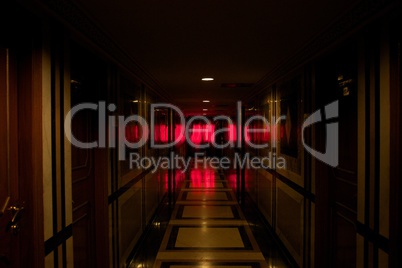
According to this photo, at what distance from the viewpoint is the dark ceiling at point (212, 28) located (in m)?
1.94

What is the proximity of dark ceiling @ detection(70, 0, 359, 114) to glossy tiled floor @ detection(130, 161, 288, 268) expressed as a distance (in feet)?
7.59

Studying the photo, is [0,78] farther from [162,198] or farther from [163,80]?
[162,198]

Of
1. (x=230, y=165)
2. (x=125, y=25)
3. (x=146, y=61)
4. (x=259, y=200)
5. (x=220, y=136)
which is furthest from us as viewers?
(x=220, y=136)

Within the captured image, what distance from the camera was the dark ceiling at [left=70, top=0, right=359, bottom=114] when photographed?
1937 mm

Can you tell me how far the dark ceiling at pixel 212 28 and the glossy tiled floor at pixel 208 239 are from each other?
2314 mm

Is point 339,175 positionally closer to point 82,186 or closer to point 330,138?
point 330,138

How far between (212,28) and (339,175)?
62.7 inches

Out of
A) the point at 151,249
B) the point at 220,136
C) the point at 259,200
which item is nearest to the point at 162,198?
the point at 259,200

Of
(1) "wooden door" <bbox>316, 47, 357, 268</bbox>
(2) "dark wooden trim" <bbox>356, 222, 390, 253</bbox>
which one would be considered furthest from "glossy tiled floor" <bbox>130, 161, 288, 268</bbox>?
(2) "dark wooden trim" <bbox>356, 222, 390, 253</bbox>

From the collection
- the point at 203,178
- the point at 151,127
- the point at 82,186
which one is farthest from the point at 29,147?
the point at 203,178

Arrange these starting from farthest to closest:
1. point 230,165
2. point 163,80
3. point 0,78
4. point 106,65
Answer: point 230,165 → point 163,80 → point 106,65 → point 0,78

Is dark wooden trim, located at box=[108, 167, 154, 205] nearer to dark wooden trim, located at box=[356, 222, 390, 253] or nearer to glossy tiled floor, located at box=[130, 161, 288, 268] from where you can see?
glossy tiled floor, located at box=[130, 161, 288, 268]

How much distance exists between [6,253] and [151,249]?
9.07 feet

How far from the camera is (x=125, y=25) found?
2.29m
